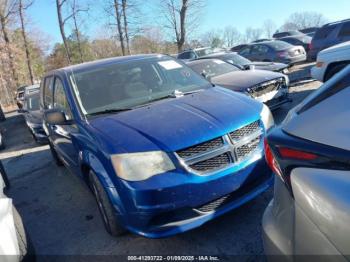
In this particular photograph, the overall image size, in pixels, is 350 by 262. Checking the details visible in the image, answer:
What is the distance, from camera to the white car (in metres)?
5.98

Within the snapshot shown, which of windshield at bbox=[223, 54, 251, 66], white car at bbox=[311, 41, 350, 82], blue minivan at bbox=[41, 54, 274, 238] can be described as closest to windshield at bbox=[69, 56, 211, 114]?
blue minivan at bbox=[41, 54, 274, 238]

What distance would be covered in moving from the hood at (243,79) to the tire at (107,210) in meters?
3.70

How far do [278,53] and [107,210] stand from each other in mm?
11865

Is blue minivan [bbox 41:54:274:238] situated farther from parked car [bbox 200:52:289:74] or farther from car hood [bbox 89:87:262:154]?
parked car [bbox 200:52:289:74]

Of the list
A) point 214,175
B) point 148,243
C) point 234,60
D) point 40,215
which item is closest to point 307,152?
point 214,175

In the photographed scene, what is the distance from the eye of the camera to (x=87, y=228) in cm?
359

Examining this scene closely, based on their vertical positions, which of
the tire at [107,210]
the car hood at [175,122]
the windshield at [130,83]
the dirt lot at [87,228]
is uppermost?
the windshield at [130,83]

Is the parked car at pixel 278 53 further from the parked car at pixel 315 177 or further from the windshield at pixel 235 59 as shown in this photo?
the parked car at pixel 315 177

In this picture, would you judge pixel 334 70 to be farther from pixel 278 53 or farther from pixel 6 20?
pixel 6 20

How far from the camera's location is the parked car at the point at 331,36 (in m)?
10.5

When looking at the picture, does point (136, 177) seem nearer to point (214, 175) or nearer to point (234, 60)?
point (214, 175)

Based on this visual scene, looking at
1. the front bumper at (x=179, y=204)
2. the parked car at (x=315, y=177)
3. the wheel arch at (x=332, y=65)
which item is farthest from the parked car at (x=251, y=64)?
the parked car at (x=315, y=177)

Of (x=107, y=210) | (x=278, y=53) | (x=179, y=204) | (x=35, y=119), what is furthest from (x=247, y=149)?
(x=278, y=53)

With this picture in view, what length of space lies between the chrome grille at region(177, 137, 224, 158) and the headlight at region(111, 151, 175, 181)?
0.44ft
